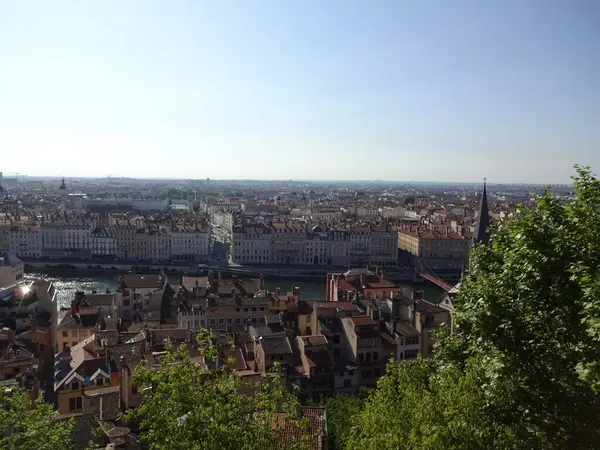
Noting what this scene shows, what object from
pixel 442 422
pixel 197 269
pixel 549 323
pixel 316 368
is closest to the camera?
pixel 442 422

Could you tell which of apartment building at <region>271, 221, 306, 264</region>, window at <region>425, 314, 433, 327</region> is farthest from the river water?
window at <region>425, 314, 433, 327</region>

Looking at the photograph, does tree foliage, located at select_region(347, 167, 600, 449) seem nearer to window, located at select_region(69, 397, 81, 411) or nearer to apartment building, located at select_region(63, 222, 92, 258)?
window, located at select_region(69, 397, 81, 411)

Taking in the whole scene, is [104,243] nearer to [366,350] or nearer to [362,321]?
[362,321]

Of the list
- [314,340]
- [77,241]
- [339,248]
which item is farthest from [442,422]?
[77,241]

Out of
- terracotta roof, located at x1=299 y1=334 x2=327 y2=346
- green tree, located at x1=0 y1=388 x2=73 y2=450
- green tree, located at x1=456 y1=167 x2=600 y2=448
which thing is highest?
green tree, located at x1=456 y1=167 x2=600 y2=448

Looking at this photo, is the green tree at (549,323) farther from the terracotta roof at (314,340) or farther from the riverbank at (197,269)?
the riverbank at (197,269)

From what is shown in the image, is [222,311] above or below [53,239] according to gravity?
above

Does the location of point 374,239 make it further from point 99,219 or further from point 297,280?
point 99,219
